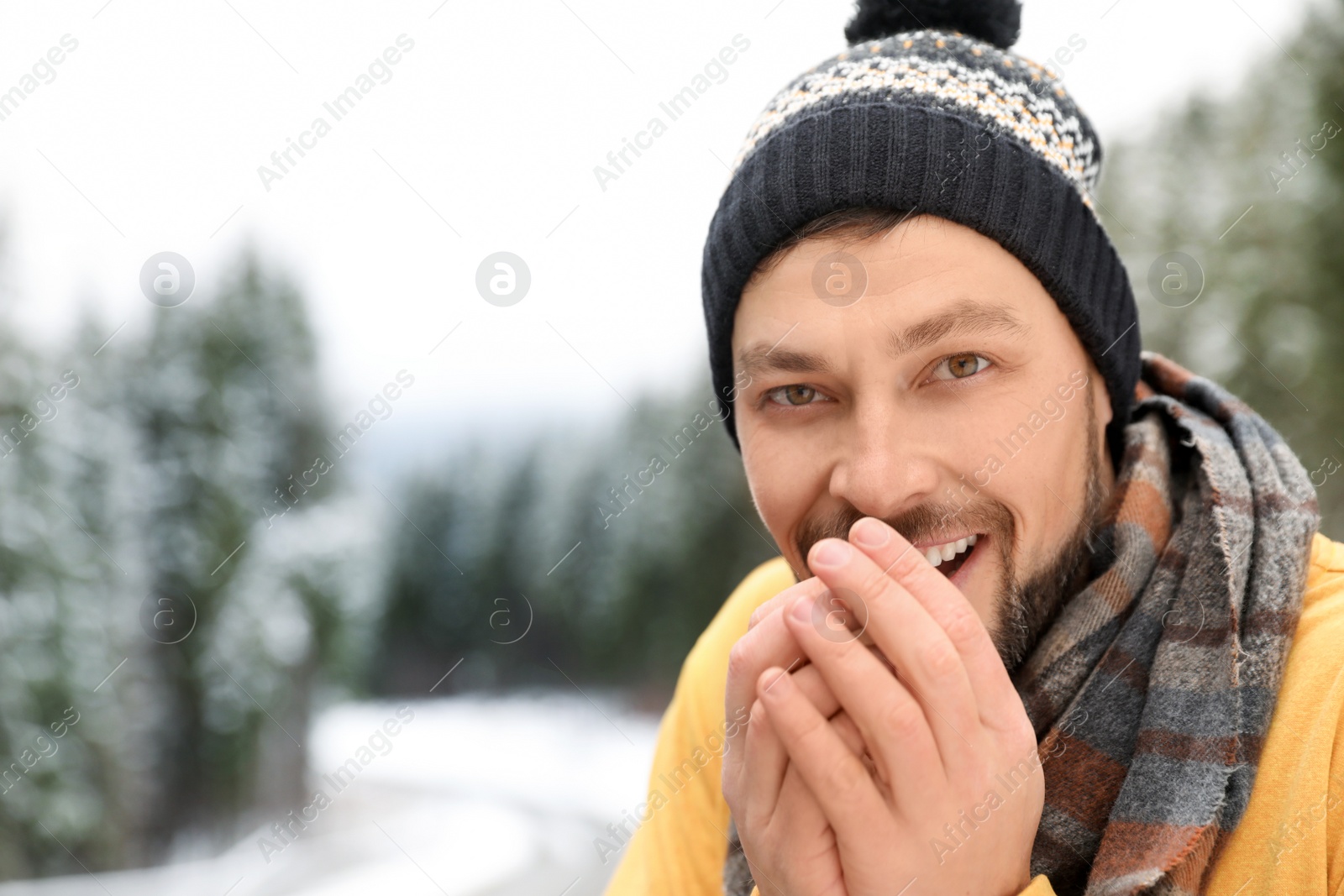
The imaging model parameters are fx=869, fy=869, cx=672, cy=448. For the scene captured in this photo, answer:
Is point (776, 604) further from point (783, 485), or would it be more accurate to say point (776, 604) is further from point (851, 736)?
point (783, 485)

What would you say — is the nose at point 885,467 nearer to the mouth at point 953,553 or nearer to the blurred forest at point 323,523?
the mouth at point 953,553

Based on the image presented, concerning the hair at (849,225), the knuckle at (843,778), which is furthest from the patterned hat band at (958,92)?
the knuckle at (843,778)

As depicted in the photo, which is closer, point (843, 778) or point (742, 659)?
point (843, 778)

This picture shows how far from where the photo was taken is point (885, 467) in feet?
3.94

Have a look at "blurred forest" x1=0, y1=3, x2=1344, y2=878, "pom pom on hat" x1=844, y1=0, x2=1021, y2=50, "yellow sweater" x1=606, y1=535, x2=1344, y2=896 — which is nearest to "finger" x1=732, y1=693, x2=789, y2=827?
"yellow sweater" x1=606, y1=535, x2=1344, y2=896

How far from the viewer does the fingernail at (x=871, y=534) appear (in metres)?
1.00

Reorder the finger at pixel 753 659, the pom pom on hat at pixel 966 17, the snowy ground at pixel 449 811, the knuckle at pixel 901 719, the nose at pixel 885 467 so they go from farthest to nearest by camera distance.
→ the snowy ground at pixel 449 811
the pom pom on hat at pixel 966 17
the nose at pixel 885 467
the finger at pixel 753 659
the knuckle at pixel 901 719

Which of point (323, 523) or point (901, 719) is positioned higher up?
point (901, 719)

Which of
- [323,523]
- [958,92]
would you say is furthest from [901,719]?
[323,523]

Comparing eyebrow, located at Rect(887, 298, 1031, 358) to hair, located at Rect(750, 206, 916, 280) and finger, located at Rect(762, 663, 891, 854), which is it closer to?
hair, located at Rect(750, 206, 916, 280)

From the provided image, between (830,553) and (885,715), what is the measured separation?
0.60 feet

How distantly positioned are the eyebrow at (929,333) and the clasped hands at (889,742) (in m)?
0.31

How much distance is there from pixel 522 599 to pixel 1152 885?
13220 mm

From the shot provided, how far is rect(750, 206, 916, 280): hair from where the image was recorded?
4.27ft
